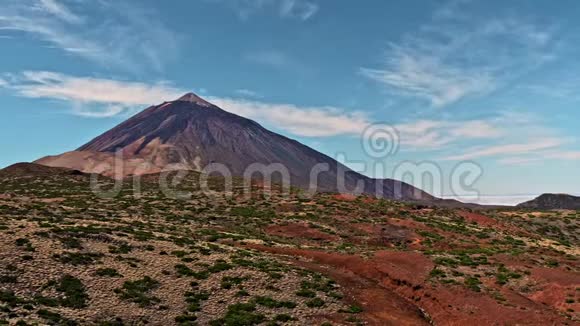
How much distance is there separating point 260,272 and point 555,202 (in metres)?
193

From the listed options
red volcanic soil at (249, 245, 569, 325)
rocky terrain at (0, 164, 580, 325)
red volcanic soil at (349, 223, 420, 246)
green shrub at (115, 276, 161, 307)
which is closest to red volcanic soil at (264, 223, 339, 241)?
rocky terrain at (0, 164, 580, 325)

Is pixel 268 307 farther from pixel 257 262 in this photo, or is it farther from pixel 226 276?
pixel 257 262

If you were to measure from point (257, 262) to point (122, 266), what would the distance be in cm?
995

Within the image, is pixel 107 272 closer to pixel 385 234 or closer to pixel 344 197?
pixel 385 234

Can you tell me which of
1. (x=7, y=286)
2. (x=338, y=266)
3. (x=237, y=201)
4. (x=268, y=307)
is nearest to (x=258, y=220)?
(x=237, y=201)

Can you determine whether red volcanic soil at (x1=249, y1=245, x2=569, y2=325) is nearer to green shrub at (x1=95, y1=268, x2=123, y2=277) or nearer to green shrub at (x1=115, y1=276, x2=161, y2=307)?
green shrub at (x1=115, y1=276, x2=161, y2=307)

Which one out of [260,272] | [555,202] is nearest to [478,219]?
[260,272]

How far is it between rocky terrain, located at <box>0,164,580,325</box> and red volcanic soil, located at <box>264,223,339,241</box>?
0.25 meters

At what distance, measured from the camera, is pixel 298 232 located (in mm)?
56188

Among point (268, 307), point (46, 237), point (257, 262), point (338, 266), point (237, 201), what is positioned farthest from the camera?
point (237, 201)

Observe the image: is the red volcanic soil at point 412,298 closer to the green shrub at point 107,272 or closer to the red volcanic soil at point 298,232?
the red volcanic soil at point 298,232

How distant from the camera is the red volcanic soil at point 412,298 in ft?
97.6

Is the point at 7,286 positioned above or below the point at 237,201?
below

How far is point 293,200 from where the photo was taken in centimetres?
7450
